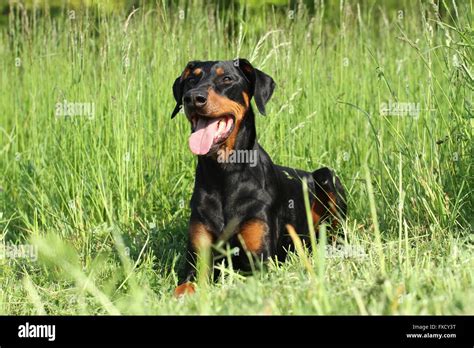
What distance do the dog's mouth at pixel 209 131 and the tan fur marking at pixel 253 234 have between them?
494mm

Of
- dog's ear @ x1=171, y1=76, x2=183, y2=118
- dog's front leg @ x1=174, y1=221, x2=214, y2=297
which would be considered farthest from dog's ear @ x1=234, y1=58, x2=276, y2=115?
dog's front leg @ x1=174, y1=221, x2=214, y2=297

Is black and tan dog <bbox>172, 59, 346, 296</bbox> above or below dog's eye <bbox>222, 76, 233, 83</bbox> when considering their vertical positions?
below

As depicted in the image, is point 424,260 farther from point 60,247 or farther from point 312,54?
point 312,54

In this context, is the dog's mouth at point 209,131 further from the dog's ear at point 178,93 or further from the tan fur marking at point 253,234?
the tan fur marking at point 253,234

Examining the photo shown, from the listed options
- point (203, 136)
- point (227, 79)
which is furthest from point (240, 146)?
point (227, 79)

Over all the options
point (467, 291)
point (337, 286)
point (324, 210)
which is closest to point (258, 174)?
point (324, 210)

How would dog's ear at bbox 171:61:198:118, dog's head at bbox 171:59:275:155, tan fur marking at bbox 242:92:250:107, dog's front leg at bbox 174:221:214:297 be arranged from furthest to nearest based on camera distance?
dog's ear at bbox 171:61:198:118
tan fur marking at bbox 242:92:250:107
dog's front leg at bbox 174:221:214:297
dog's head at bbox 171:59:275:155

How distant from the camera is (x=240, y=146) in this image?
465 centimetres

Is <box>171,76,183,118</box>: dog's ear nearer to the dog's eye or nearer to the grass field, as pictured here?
the dog's eye

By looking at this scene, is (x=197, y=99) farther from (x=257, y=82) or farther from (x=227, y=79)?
(x=257, y=82)

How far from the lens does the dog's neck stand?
4.61m

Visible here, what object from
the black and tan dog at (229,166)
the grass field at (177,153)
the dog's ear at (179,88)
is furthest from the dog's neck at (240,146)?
the grass field at (177,153)

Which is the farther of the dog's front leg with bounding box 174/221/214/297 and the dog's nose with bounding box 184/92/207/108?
the dog's front leg with bounding box 174/221/214/297
